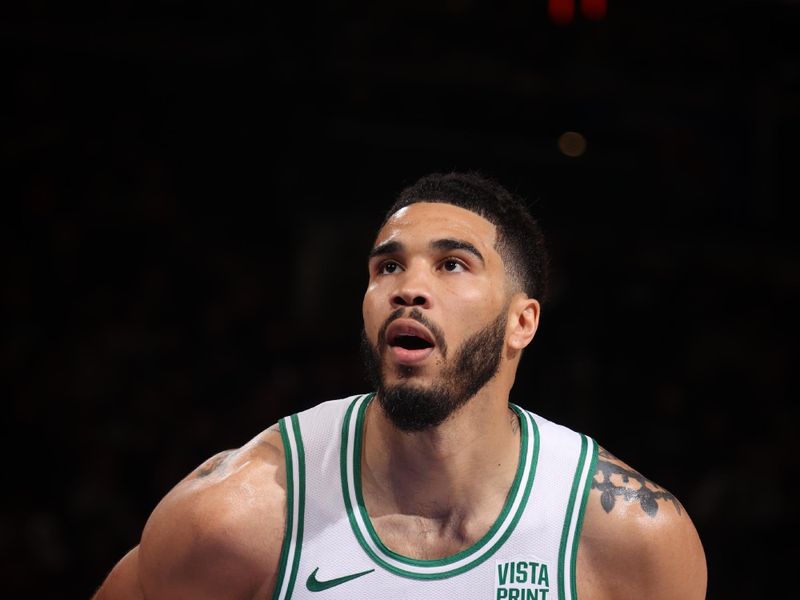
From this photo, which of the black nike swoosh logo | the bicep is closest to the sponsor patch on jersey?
the black nike swoosh logo

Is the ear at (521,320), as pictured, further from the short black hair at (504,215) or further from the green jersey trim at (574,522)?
the green jersey trim at (574,522)

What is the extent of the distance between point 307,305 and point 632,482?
506 cm

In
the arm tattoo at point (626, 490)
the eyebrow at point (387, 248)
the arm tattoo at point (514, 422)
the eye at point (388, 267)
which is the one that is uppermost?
the eyebrow at point (387, 248)

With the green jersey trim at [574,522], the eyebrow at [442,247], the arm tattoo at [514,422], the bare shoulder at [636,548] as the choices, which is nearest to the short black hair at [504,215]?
the eyebrow at [442,247]

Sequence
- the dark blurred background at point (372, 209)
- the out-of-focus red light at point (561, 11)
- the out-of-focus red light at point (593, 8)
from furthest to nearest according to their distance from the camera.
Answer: the out-of-focus red light at point (561, 11) < the out-of-focus red light at point (593, 8) < the dark blurred background at point (372, 209)

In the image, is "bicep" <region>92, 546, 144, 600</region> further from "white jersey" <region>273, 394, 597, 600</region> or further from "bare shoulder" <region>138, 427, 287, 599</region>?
"white jersey" <region>273, 394, 597, 600</region>

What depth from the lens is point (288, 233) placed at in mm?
7199

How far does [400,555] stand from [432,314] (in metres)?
0.61

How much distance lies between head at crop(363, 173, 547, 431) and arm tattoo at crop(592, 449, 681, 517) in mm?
356

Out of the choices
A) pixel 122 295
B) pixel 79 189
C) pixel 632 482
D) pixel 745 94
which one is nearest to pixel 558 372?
pixel 745 94

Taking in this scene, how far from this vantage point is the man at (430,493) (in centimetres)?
254

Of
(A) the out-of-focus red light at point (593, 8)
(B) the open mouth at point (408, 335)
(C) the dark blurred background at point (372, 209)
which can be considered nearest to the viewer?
(B) the open mouth at point (408, 335)

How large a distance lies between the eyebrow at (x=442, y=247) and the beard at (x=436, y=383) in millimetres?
189

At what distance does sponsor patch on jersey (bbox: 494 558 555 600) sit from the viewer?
2.53 metres
